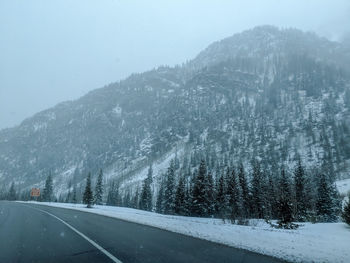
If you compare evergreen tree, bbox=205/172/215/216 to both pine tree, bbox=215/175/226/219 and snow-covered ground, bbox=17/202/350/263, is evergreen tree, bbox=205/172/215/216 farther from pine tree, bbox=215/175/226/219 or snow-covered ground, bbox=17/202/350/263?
snow-covered ground, bbox=17/202/350/263

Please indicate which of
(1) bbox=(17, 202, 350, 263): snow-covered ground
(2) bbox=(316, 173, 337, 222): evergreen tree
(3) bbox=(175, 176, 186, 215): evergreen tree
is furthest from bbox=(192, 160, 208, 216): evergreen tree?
(1) bbox=(17, 202, 350, 263): snow-covered ground

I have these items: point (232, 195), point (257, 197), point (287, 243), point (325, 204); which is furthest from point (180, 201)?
point (287, 243)

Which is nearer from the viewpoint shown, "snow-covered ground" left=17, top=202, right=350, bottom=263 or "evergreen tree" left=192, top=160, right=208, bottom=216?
"snow-covered ground" left=17, top=202, right=350, bottom=263

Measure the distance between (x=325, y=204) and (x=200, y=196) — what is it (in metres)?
21.3

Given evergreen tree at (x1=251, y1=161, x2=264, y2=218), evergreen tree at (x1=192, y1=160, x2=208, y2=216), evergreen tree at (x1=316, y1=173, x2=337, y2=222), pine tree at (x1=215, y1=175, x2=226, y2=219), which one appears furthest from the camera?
evergreen tree at (x1=251, y1=161, x2=264, y2=218)

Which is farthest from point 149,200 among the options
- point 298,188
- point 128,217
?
point 128,217

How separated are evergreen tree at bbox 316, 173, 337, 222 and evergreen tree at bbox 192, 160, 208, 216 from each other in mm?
19036

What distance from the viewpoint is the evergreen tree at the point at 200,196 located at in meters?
47.8

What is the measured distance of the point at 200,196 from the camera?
48.6m

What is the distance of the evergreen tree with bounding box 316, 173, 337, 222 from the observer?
1815 inches

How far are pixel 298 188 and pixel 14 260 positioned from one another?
52.8 meters

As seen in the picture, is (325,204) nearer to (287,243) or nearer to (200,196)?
(200,196)

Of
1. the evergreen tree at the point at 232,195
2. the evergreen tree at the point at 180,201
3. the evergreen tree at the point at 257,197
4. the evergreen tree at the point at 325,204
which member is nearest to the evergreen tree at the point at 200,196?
the evergreen tree at the point at 180,201

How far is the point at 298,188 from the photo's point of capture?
5194 cm
